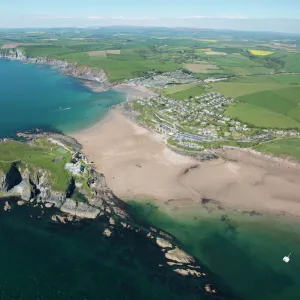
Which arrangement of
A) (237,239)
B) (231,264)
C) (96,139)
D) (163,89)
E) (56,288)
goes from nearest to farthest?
(56,288) → (231,264) → (237,239) → (96,139) → (163,89)

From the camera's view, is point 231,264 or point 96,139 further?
point 96,139

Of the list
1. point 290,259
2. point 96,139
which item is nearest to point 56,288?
point 290,259

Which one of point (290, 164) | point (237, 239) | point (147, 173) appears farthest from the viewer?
point (290, 164)

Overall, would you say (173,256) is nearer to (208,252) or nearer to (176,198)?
(208,252)

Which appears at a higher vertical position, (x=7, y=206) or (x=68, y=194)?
(x=68, y=194)

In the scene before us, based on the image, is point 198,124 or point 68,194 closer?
point 68,194

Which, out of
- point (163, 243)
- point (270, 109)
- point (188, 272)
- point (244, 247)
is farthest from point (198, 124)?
point (188, 272)

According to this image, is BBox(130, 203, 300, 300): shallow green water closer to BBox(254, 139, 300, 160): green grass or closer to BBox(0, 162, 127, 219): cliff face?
BBox(0, 162, 127, 219): cliff face

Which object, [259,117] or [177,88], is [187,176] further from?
[177,88]
